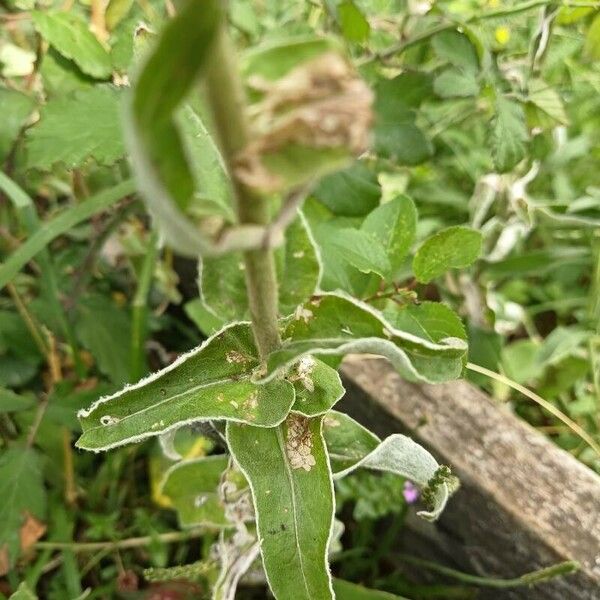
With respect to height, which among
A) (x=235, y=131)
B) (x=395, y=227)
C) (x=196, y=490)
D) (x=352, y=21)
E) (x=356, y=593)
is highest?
(x=235, y=131)

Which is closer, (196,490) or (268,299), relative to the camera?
(268,299)

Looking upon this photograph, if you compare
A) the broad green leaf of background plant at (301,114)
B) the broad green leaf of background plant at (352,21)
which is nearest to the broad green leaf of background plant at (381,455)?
the broad green leaf of background plant at (301,114)

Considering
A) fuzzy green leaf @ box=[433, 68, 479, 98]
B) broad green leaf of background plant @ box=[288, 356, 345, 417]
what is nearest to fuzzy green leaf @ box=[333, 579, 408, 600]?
broad green leaf of background plant @ box=[288, 356, 345, 417]

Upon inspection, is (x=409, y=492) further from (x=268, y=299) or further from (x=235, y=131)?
(x=235, y=131)

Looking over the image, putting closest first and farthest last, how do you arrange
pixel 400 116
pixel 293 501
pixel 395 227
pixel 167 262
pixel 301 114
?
1. pixel 301 114
2. pixel 293 501
3. pixel 395 227
4. pixel 400 116
5. pixel 167 262

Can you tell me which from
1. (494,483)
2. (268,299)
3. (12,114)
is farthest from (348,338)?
(12,114)

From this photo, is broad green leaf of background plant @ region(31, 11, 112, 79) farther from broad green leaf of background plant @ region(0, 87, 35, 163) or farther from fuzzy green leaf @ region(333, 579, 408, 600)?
fuzzy green leaf @ region(333, 579, 408, 600)

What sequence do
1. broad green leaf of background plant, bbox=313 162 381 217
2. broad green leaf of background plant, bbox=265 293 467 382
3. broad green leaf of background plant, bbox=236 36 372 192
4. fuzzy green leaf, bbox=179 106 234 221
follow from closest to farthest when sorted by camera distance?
broad green leaf of background plant, bbox=236 36 372 192 → broad green leaf of background plant, bbox=265 293 467 382 → fuzzy green leaf, bbox=179 106 234 221 → broad green leaf of background plant, bbox=313 162 381 217

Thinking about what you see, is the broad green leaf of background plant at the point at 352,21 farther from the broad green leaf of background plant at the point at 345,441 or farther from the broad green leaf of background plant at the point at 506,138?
the broad green leaf of background plant at the point at 345,441
